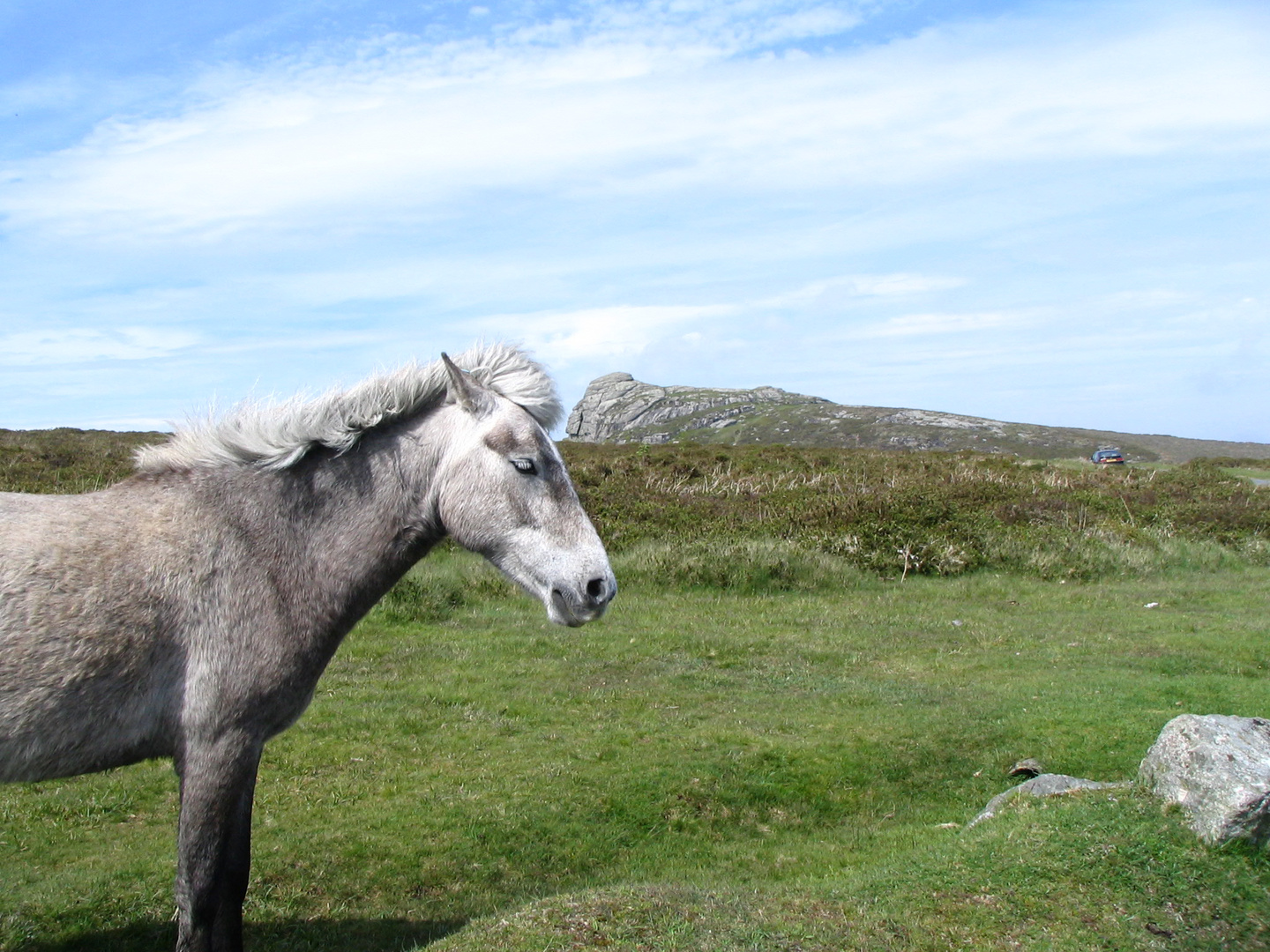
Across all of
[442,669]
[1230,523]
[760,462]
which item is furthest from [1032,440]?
[442,669]

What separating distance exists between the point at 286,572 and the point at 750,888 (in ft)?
12.5

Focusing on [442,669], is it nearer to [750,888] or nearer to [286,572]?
[750,888]

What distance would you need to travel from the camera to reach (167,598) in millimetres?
4164

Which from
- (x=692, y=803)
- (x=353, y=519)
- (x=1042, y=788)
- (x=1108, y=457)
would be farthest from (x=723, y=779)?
(x=1108, y=457)

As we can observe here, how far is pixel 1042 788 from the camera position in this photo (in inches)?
299

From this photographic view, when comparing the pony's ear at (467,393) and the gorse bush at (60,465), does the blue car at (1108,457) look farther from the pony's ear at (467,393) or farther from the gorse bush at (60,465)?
the pony's ear at (467,393)

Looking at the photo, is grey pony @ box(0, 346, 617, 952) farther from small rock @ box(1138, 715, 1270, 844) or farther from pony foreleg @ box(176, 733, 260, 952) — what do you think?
small rock @ box(1138, 715, 1270, 844)

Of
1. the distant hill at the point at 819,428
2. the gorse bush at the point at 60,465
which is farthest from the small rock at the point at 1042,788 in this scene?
the distant hill at the point at 819,428

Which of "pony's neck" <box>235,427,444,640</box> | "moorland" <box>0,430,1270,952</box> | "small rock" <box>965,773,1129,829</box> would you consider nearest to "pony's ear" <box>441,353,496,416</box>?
"pony's neck" <box>235,427,444,640</box>

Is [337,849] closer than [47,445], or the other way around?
[337,849]

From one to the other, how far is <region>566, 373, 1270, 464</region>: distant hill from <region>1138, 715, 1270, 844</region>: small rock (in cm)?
7003

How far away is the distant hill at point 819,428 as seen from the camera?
3750 inches

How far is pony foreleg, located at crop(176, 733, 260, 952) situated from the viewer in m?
4.13

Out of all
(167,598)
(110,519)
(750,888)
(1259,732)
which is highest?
(110,519)
